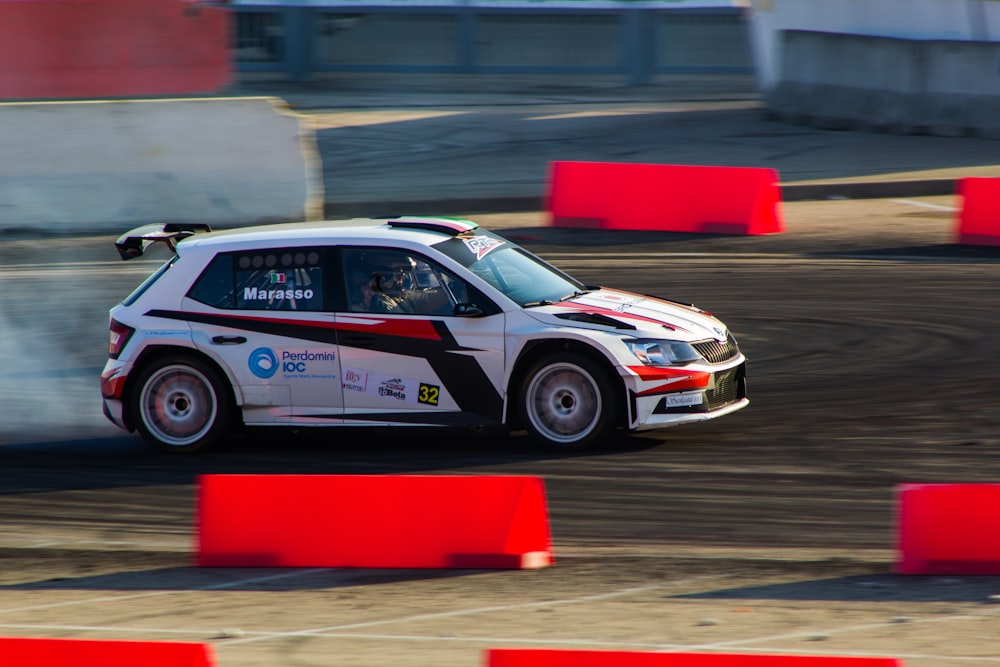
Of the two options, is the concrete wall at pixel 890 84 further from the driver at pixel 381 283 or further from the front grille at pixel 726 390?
the driver at pixel 381 283

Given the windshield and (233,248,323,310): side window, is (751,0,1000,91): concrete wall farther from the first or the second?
(233,248,323,310): side window

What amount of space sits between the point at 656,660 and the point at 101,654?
185cm

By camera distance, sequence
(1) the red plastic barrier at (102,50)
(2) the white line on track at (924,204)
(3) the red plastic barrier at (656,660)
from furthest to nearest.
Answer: (1) the red plastic barrier at (102,50) < (2) the white line on track at (924,204) < (3) the red plastic barrier at (656,660)

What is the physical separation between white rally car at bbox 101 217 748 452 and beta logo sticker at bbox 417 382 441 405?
0.6 inches

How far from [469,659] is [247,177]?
12.9 metres

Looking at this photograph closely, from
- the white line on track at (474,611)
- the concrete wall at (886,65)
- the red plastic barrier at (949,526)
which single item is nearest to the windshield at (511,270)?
the white line on track at (474,611)

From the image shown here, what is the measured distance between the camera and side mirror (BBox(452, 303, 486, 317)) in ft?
30.5

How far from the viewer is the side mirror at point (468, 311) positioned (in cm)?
930

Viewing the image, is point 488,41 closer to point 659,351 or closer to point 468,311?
point 468,311

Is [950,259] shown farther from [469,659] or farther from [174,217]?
[469,659]

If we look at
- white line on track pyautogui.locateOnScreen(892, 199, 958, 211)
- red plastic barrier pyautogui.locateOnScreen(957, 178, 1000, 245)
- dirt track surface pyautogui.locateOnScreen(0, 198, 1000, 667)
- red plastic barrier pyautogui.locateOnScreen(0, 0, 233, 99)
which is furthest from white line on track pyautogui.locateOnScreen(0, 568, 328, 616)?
red plastic barrier pyautogui.locateOnScreen(0, 0, 233, 99)

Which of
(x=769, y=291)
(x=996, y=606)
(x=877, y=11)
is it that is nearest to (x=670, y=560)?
(x=996, y=606)

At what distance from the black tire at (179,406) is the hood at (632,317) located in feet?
7.55

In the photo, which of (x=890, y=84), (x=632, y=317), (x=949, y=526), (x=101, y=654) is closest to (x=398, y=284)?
(x=632, y=317)
